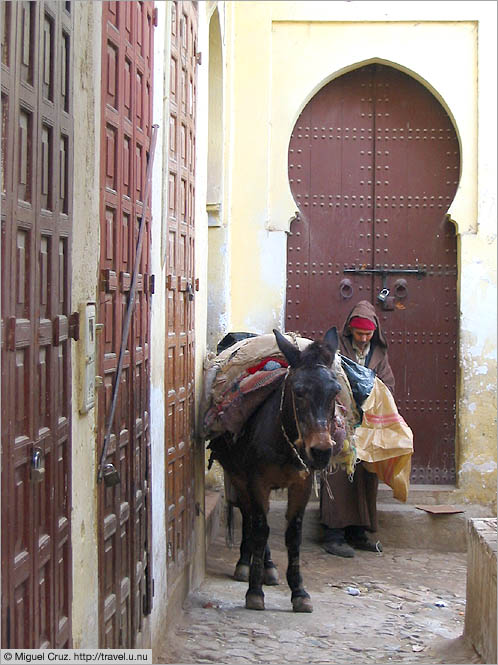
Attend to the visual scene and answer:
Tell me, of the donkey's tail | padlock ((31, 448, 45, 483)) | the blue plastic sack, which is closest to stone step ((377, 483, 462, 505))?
the donkey's tail

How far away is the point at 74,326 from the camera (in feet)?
11.0

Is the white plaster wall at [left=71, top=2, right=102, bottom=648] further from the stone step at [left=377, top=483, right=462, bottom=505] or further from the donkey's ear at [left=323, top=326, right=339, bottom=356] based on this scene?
the stone step at [left=377, top=483, right=462, bottom=505]

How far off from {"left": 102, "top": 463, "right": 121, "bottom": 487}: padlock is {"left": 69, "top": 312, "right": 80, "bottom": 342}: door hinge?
64 centimetres

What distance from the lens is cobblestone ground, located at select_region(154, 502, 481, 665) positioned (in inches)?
215

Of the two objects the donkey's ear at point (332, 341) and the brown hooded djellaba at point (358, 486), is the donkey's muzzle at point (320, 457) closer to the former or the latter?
the donkey's ear at point (332, 341)

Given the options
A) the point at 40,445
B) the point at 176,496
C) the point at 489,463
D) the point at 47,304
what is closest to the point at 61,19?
the point at 47,304

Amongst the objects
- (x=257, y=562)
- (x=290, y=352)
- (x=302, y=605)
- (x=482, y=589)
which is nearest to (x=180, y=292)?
(x=290, y=352)

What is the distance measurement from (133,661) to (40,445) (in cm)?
115

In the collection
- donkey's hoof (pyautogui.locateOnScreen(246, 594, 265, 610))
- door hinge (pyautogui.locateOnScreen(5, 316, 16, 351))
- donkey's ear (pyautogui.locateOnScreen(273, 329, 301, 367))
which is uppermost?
door hinge (pyautogui.locateOnScreen(5, 316, 16, 351))

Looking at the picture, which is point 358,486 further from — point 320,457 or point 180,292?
point 320,457

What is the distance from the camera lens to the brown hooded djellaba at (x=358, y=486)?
26.6ft

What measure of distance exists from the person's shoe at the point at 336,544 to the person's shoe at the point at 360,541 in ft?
0.43

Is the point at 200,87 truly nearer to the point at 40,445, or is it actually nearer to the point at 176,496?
the point at 176,496

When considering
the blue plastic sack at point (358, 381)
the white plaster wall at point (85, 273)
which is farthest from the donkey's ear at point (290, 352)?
the white plaster wall at point (85, 273)
